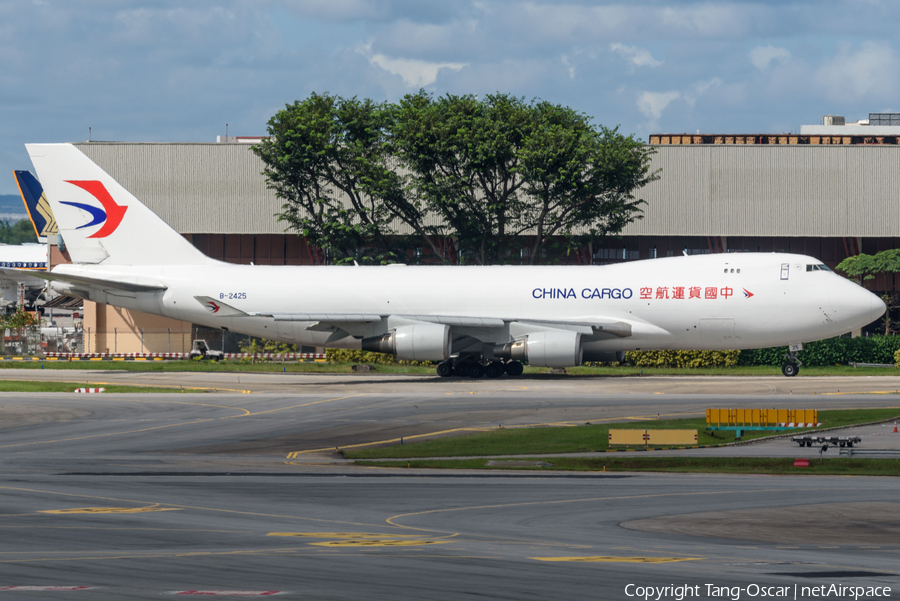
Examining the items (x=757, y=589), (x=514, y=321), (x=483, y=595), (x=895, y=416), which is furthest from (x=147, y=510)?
(x=514, y=321)

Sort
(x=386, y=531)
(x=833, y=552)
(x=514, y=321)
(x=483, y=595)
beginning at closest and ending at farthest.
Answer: (x=483, y=595) → (x=833, y=552) → (x=386, y=531) → (x=514, y=321)

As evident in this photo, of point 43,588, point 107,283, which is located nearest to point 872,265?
point 107,283

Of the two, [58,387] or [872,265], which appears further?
[872,265]

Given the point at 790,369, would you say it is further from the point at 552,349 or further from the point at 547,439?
the point at 547,439

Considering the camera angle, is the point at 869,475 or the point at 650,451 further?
the point at 650,451

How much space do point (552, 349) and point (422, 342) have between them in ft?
21.3

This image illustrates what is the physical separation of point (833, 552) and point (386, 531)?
668 centimetres

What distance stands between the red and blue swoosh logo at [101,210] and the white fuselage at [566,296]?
219cm

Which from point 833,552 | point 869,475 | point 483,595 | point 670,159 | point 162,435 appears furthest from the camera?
point 670,159

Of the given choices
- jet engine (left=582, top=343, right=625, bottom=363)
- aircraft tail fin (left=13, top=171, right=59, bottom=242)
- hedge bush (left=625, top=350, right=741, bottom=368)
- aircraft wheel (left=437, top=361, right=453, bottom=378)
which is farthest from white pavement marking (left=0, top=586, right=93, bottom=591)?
aircraft tail fin (left=13, top=171, right=59, bottom=242)

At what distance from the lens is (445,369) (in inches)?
2110

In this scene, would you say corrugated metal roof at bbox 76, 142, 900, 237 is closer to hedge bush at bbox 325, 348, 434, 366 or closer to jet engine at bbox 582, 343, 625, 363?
hedge bush at bbox 325, 348, 434, 366

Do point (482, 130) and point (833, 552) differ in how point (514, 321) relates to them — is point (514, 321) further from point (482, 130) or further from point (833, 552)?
point (833, 552)

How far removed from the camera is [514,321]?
50.8 m
